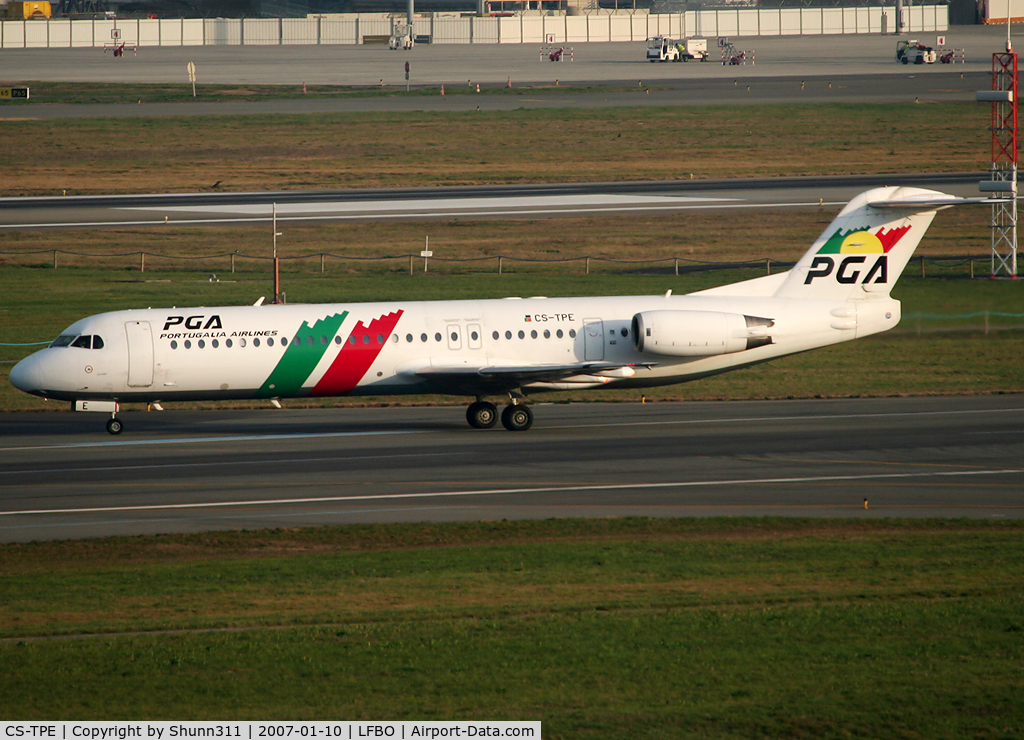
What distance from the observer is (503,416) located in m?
36.4

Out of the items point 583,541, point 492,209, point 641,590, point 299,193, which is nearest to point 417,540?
point 583,541

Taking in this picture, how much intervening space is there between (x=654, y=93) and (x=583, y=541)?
304 feet

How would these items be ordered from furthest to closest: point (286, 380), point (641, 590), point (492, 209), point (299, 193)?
point (299, 193)
point (492, 209)
point (286, 380)
point (641, 590)

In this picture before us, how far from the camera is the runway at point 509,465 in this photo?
2667 centimetres

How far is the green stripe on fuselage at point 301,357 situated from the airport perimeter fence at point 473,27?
124568mm

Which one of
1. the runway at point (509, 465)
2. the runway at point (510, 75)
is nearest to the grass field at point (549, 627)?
the runway at point (509, 465)

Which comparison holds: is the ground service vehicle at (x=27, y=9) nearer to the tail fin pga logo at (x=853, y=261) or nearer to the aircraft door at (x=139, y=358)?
the aircraft door at (x=139, y=358)

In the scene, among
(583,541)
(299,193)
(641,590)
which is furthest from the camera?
(299,193)

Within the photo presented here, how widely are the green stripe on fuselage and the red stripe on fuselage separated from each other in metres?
0.48

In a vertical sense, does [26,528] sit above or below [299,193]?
below

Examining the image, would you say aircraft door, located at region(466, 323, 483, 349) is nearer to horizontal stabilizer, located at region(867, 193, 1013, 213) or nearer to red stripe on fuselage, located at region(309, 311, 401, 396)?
red stripe on fuselage, located at region(309, 311, 401, 396)

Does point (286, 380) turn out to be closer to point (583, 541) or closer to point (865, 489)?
point (583, 541)

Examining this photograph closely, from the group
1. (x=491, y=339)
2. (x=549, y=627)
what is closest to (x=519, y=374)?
(x=491, y=339)

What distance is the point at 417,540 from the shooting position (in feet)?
79.5
